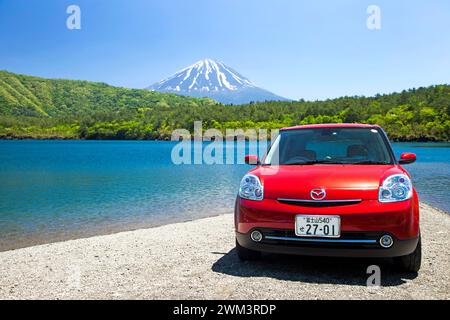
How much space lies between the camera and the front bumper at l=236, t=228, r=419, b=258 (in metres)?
4.24

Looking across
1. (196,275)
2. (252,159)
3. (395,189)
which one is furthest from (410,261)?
(196,275)

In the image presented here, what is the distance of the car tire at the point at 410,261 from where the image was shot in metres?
4.62

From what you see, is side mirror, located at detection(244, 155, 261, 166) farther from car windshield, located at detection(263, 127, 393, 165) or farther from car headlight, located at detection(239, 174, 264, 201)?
car headlight, located at detection(239, 174, 264, 201)

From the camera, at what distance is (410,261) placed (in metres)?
4.64

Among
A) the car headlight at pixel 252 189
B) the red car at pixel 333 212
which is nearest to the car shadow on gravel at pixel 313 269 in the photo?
the red car at pixel 333 212

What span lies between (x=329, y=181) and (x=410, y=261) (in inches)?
54.5

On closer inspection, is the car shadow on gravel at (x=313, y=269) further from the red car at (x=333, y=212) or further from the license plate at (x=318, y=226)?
the license plate at (x=318, y=226)

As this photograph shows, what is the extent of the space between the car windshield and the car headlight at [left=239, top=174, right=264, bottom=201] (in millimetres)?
684

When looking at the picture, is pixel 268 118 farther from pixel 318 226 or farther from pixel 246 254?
pixel 318 226

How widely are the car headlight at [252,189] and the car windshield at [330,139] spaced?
684 millimetres

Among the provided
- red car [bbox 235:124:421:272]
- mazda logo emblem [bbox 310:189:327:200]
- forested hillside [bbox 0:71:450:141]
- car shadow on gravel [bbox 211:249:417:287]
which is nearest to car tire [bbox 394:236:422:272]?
red car [bbox 235:124:421:272]

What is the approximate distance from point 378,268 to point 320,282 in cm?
96
